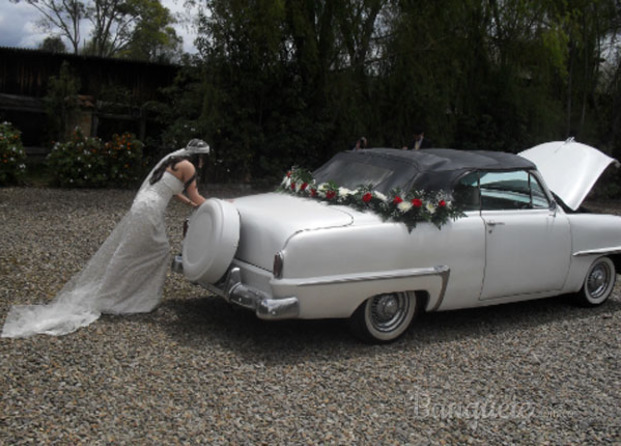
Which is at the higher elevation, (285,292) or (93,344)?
(285,292)

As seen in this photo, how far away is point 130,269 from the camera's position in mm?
6105

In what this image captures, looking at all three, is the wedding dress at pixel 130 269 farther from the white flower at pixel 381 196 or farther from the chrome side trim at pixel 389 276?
the white flower at pixel 381 196

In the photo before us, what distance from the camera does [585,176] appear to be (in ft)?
23.5

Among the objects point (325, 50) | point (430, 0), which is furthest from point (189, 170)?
point (430, 0)

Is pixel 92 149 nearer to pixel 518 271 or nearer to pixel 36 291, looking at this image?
pixel 36 291

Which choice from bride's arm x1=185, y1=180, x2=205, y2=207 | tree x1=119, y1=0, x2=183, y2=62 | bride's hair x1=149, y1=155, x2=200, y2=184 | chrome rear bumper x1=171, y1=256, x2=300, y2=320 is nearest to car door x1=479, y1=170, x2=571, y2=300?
chrome rear bumper x1=171, y1=256, x2=300, y2=320

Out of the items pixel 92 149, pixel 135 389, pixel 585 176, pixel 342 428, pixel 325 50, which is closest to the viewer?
pixel 342 428

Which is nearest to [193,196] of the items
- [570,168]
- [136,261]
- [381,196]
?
[136,261]

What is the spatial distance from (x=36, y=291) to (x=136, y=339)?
6.07ft

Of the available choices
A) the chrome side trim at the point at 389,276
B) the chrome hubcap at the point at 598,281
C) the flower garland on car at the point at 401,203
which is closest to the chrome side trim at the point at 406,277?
the chrome side trim at the point at 389,276

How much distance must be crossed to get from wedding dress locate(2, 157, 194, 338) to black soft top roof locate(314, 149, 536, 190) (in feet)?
5.10

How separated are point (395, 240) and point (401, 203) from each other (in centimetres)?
31

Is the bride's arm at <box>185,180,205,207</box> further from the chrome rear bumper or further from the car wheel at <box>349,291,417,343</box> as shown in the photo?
the car wheel at <box>349,291,417,343</box>

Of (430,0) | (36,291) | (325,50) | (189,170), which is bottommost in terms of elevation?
(36,291)
